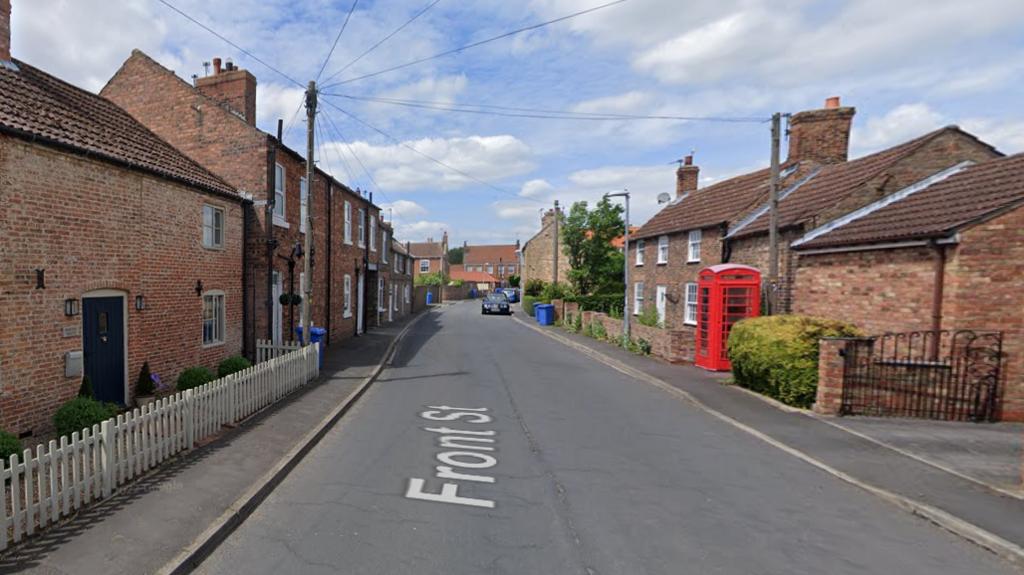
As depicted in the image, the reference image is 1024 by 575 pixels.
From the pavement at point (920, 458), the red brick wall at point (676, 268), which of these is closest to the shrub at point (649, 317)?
the red brick wall at point (676, 268)

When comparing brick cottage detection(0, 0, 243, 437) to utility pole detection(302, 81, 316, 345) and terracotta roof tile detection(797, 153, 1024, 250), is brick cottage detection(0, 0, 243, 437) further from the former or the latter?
terracotta roof tile detection(797, 153, 1024, 250)

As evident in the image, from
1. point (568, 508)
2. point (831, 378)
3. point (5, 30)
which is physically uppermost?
point (5, 30)

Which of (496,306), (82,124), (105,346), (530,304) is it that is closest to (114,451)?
(105,346)

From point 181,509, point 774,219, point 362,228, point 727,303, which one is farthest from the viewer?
point 362,228

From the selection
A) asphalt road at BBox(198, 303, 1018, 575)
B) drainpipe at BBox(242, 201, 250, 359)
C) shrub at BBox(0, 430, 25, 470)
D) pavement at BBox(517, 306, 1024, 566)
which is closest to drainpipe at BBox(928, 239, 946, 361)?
pavement at BBox(517, 306, 1024, 566)

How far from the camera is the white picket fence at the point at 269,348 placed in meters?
11.4

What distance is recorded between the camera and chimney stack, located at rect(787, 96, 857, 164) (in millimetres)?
15732

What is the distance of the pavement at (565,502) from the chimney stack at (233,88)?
9.72 m

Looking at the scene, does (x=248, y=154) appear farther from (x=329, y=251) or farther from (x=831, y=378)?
(x=831, y=378)

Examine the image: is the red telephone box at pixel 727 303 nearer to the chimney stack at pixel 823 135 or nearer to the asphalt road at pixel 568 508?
the asphalt road at pixel 568 508

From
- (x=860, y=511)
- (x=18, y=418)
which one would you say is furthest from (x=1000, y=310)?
(x=18, y=418)

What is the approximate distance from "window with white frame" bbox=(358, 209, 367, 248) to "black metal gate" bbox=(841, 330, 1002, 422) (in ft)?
63.6

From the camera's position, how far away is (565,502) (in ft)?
16.7

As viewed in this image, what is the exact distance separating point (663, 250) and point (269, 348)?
1568 cm
